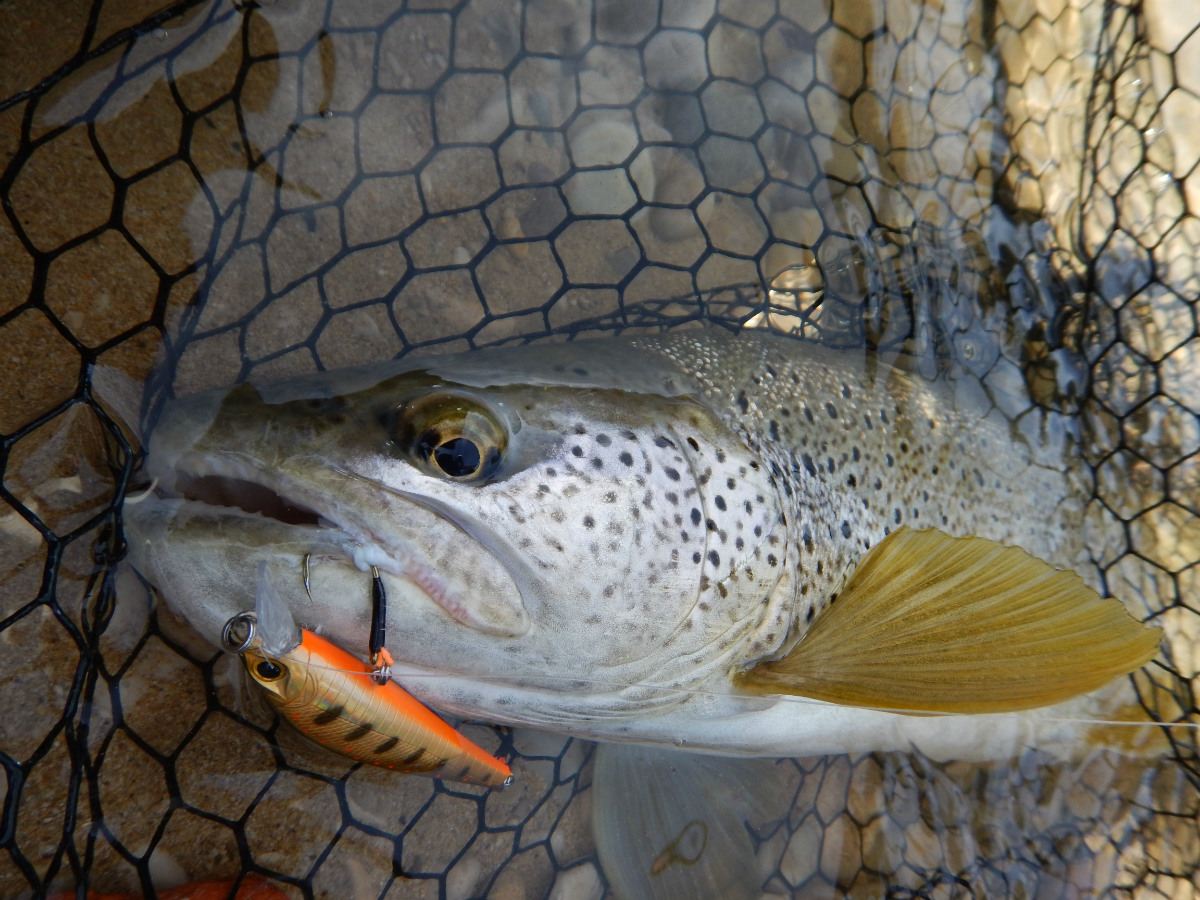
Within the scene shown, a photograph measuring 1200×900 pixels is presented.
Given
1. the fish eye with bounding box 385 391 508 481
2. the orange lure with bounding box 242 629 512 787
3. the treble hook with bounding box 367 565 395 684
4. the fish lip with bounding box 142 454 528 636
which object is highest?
the fish eye with bounding box 385 391 508 481

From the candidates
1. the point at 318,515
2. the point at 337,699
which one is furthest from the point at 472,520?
the point at 337,699

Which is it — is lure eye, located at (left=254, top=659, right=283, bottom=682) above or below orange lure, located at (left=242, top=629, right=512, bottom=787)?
above

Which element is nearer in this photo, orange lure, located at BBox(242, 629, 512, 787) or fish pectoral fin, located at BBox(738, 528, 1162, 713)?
orange lure, located at BBox(242, 629, 512, 787)

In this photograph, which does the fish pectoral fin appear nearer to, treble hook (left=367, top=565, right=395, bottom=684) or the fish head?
the fish head

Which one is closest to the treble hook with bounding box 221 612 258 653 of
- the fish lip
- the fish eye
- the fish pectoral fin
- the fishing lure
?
the fishing lure

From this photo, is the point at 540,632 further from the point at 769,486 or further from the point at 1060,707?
the point at 1060,707

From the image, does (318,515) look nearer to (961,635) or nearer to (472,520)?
(472,520)

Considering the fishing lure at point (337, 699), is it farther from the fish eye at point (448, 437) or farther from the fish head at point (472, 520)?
the fish eye at point (448, 437)

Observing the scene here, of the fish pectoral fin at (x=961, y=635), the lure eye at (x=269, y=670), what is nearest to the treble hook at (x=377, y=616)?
the lure eye at (x=269, y=670)
